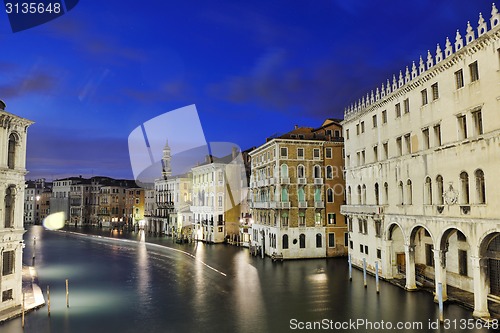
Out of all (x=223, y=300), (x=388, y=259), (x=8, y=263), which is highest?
(x=8, y=263)

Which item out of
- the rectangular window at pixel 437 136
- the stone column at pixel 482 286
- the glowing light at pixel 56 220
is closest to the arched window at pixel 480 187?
the stone column at pixel 482 286

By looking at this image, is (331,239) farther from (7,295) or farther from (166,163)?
(166,163)

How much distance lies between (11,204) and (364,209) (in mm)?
25991

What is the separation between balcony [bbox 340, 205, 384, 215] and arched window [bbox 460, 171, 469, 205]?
30.5 ft

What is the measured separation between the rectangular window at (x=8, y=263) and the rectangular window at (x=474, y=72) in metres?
26.9

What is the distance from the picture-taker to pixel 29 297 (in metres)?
25.3

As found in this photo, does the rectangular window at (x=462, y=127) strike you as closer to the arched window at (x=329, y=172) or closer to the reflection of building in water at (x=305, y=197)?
the reflection of building in water at (x=305, y=197)

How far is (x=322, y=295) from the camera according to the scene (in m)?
26.4

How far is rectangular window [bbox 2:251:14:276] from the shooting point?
69.3 ft

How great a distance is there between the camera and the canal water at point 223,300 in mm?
20234

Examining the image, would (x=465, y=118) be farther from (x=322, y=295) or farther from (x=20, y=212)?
(x=20, y=212)

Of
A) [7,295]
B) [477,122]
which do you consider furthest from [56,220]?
[477,122]

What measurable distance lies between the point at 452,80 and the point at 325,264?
2271 cm

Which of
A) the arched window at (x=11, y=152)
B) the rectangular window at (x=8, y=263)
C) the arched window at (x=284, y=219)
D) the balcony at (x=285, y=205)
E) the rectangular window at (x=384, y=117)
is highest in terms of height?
the rectangular window at (x=384, y=117)
